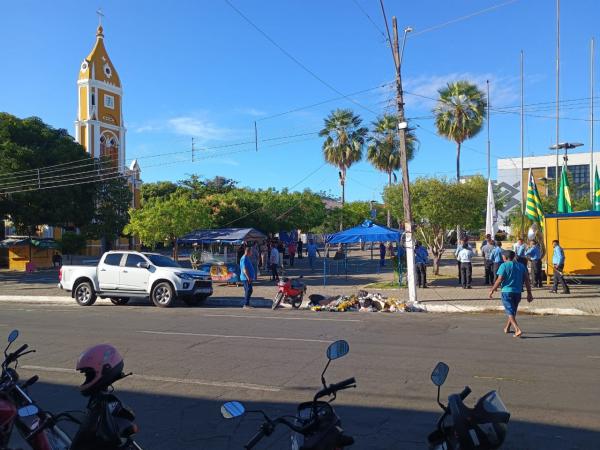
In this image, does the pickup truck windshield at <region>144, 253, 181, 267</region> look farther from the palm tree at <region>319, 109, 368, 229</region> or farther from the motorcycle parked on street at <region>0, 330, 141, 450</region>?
the palm tree at <region>319, 109, 368, 229</region>

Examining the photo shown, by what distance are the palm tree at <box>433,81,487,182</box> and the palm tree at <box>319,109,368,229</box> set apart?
29.2 ft

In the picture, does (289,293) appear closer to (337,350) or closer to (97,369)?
(337,350)

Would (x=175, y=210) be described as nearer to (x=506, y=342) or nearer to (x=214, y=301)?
(x=214, y=301)

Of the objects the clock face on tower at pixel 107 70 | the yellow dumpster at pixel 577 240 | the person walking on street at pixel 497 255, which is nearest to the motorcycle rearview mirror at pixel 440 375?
the person walking on street at pixel 497 255

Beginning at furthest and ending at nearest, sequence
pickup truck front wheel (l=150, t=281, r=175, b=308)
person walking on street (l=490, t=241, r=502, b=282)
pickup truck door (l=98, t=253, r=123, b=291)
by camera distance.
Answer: person walking on street (l=490, t=241, r=502, b=282), pickup truck door (l=98, t=253, r=123, b=291), pickup truck front wheel (l=150, t=281, r=175, b=308)

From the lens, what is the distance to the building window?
5866cm

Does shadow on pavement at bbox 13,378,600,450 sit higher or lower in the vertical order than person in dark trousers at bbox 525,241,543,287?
lower

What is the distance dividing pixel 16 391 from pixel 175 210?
2213cm

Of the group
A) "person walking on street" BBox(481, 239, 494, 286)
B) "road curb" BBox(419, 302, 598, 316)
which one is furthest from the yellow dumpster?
"road curb" BBox(419, 302, 598, 316)

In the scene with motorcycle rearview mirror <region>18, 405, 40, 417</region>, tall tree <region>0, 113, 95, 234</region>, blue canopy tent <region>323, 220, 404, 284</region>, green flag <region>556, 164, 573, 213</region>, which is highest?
tall tree <region>0, 113, 95, 234</region>

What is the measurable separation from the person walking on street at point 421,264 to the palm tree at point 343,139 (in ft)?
85.7

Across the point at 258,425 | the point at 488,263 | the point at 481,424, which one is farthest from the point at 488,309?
the point at 481,424

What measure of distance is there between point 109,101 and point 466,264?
1975 inches

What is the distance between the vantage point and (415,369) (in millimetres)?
7934
